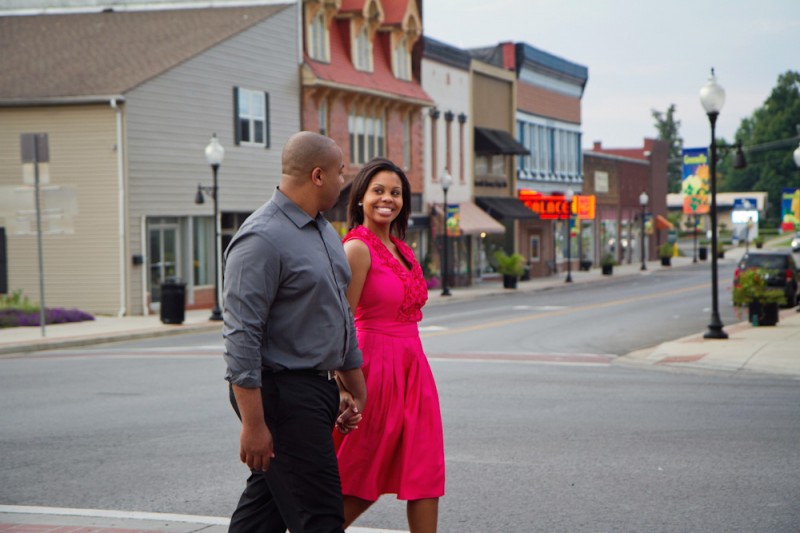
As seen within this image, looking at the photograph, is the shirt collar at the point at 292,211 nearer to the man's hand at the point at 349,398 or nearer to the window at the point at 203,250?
the man's hand at the point at 349,398

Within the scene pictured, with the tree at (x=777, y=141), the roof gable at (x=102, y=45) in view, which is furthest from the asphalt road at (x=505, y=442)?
the tree at (x=777, y=141)

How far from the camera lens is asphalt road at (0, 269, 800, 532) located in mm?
7430

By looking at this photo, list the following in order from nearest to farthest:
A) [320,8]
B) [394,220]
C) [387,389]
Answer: [387,389] → [394,220] → [320,8]

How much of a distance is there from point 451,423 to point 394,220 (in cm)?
511

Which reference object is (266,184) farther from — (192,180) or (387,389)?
(387,389)

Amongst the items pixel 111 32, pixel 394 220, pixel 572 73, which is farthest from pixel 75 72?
pixel 572 73

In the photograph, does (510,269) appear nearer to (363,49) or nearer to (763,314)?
(363,49)

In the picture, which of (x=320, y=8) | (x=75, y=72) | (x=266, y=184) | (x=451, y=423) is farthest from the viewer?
(x=320, y=8)

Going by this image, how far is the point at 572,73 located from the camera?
6275 cm

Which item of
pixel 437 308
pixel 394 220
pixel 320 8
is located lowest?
pixel 437 308

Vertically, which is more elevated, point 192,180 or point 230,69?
point 230,69

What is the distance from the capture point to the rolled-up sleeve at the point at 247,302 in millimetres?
4391

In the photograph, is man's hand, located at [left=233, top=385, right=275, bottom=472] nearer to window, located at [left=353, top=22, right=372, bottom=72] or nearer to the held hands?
the held hands

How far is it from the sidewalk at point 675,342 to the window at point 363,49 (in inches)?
494
